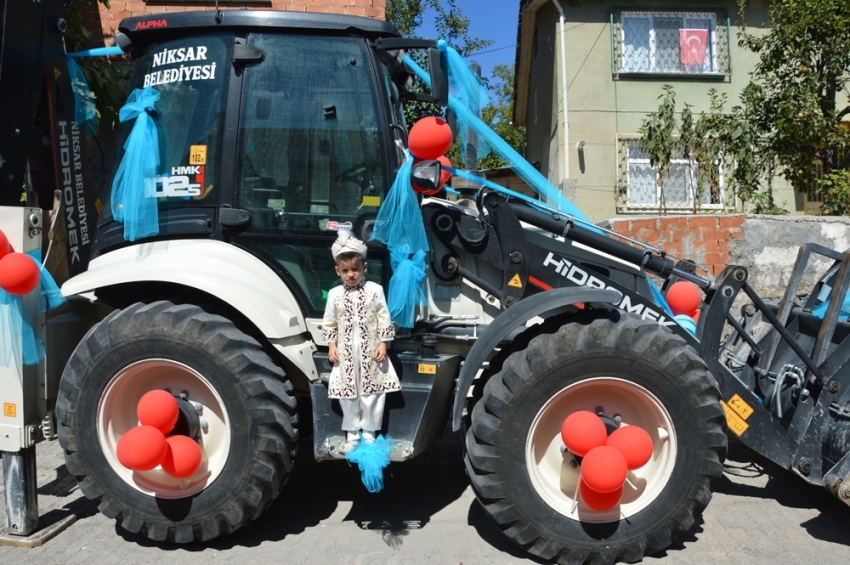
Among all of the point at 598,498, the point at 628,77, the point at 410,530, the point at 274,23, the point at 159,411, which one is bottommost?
the point at 410,530

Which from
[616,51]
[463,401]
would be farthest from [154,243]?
[616,51]

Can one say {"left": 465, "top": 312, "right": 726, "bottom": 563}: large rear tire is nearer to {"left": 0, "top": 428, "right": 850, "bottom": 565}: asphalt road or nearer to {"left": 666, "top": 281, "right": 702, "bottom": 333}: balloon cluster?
{"left": 0, "top": 428, "right": 850, "bottom": 565}: asphalt road

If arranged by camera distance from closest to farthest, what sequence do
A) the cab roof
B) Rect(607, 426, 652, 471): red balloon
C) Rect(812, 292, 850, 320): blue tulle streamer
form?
1. Rect(607, 426, 652, 471): red balloon
2. the cab roof
3. Rect(812, 292, 850, 320): blue tulle streamer

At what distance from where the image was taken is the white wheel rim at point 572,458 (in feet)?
11.8

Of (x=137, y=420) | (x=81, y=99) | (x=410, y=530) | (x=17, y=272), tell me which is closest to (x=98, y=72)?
(x=81, y=99)

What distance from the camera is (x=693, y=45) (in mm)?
13727

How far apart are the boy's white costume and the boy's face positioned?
0.16ft

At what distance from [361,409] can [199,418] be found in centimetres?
94

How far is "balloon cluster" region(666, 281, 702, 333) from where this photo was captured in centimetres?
415

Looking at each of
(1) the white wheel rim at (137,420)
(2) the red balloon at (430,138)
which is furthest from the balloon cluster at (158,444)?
(2) the red balloon at (430,138)

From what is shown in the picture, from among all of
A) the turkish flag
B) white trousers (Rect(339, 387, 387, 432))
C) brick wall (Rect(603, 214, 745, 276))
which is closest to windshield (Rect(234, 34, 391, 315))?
white trousers (Rect(339, 387, 387, 432))

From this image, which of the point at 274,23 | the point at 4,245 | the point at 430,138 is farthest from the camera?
the point at 274,23

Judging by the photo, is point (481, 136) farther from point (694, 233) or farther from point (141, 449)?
point (694, 233)

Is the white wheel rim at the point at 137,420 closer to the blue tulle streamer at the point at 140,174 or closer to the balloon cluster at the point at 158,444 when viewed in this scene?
the balloon cluster at the point at 158,444
